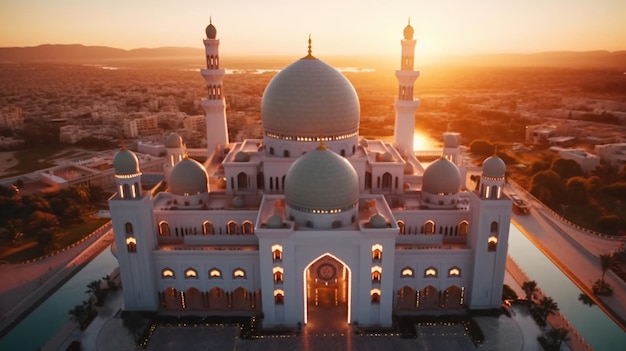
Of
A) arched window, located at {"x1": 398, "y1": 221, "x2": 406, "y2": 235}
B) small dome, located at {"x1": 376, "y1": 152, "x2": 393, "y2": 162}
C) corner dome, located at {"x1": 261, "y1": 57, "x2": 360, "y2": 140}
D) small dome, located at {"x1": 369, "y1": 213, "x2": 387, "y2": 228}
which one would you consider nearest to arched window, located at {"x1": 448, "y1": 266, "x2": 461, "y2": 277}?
arched window, located at {"x1": 398, "y1": 221, "x2": 406, "y2": 235}

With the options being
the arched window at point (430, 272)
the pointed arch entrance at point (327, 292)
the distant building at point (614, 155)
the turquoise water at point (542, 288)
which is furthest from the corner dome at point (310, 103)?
the distant building at point (614, 155)

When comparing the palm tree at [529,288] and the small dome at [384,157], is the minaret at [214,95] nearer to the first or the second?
the small dome at [384,157]

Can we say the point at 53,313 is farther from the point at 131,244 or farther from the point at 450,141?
the point at 450,141

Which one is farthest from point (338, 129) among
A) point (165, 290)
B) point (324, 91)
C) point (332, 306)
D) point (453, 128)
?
point (453, 128)

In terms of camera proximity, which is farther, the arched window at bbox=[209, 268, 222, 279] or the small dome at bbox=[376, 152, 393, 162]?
the small dome at bbox=[376, 152, 393, 162]

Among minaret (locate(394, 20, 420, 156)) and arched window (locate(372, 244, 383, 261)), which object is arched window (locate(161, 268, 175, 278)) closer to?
arched window (locate(372, 244, 383, 261))
